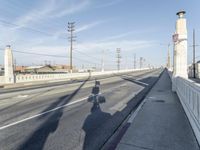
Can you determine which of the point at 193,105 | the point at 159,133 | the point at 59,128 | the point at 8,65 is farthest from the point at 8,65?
the point at 193,105

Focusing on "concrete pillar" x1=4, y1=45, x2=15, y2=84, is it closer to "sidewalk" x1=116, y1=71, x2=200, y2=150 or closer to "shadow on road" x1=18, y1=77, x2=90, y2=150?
"shadow on road" x1=18, y1=77, x2=90, y2=150

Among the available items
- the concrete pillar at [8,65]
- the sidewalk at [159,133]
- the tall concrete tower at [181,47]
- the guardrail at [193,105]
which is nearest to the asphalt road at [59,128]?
the sidewalk at [159,133]

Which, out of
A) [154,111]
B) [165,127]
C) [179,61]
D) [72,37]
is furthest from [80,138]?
[72,37]

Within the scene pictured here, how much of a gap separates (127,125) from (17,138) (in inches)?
132

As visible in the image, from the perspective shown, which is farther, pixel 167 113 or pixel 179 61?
pixel 179 61

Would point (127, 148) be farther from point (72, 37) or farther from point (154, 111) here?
point (72, 37)

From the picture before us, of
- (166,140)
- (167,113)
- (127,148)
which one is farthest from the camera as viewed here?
(167,113)

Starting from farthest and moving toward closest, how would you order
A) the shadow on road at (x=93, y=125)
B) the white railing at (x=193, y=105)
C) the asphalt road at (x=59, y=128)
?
the white railing at (x=193, y=105), the shadow on road at (x=93, y=125), the asphalt road at (x=59, y=128)

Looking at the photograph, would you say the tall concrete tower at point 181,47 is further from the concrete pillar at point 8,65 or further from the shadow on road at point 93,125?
the concrete pillar at point 8,65

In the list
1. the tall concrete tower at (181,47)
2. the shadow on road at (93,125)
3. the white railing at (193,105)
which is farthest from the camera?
the tall concrete tower at (181,47)

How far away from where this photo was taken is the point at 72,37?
5250cm

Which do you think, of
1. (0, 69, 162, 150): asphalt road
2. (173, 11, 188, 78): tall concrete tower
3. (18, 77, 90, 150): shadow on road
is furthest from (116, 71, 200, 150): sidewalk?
(173, 11, 188, 78): tall concrete tower

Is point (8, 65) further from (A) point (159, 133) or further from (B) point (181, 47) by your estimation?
(A) point (159, 133)

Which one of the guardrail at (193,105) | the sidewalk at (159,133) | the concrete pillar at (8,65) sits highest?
the concrete pillar at (8,65)
